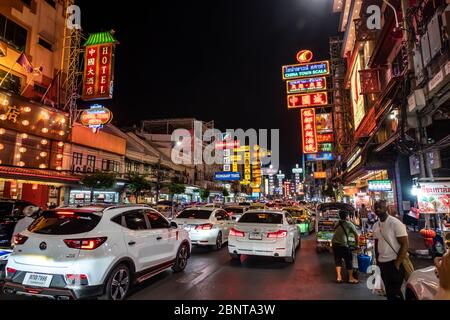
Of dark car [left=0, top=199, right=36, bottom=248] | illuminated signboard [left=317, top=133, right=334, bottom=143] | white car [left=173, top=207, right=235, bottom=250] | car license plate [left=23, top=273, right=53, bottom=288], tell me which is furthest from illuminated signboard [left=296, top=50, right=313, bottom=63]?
car license plate [left=23, top=273, right=53, bottom=288]

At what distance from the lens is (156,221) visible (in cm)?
754

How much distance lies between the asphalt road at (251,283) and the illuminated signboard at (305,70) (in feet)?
88.4

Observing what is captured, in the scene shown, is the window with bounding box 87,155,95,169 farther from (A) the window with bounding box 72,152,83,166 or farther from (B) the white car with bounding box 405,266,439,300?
(B) the white car with bounding box 405,266,439,300

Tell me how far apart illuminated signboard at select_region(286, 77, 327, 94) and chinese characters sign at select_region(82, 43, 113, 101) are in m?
18.5

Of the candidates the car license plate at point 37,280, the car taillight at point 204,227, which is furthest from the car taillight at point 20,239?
the car taillight at point 204,227

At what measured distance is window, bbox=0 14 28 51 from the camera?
848 inches

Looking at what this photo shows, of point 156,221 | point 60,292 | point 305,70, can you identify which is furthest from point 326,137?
point 60,292

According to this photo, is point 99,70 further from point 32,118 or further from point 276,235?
point 276,235

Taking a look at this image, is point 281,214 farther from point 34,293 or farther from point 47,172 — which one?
point 47,172

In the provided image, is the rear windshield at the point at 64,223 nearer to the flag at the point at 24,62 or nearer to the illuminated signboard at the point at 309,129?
the flag at the point at 24,62

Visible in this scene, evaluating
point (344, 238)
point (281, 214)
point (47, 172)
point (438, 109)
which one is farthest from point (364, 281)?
point (47, 172)

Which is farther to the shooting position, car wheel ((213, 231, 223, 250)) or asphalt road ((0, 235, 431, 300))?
car wheel ((213, 231, 223, 250))

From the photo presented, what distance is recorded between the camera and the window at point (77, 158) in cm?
2802
